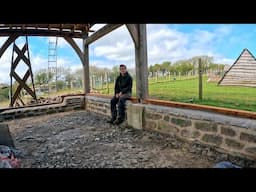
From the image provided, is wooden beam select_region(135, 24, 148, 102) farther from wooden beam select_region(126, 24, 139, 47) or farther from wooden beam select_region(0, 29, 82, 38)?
wooden beam select_region(0, 29, 82, 38)

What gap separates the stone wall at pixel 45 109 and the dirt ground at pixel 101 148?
3.16 ft

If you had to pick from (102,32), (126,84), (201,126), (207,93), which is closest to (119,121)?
(126,84)

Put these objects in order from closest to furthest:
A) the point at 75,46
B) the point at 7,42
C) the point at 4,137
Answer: the point at 4,137 → the point at 7,42 → the point at 75,46

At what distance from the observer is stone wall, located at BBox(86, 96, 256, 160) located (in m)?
2.64

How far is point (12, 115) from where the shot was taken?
602 cm

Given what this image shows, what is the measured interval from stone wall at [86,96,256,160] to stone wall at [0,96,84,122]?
2.84m

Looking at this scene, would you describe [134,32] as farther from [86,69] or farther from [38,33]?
[38,33]

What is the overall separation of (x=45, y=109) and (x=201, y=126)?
4643 millimetres

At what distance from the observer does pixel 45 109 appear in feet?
21.5

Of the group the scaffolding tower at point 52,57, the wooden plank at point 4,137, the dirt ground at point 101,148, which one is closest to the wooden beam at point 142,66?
the dirt ground at point 101,148

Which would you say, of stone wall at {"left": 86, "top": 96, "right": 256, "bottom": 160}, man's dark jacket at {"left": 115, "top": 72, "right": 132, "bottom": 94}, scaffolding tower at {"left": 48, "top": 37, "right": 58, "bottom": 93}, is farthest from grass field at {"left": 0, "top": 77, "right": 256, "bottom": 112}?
scaffolding tower at {"left": 48, "top": 37, "right": 58, "bottom": 93}
